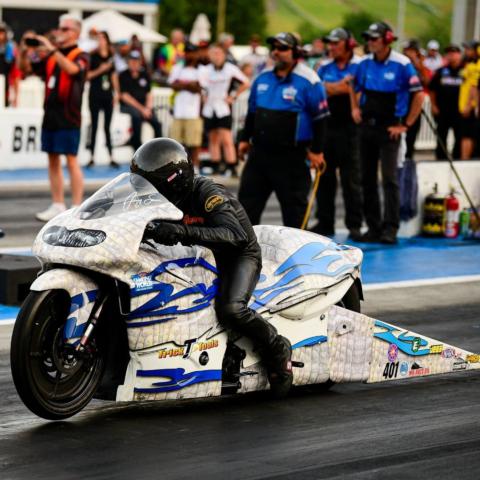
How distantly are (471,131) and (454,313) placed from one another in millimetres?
12101

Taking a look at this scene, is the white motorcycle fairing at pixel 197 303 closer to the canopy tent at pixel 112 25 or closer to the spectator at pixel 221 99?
the spectator at pixel 221 99

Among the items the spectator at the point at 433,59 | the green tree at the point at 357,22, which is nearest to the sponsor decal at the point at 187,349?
the spectator at the point at 433,59

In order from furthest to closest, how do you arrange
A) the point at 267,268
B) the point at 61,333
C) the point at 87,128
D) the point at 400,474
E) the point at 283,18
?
1. the point at 283,18
2. the point at 87,128
3. the point at 267,268
4. the point at 61,333
5. the point at 400,474

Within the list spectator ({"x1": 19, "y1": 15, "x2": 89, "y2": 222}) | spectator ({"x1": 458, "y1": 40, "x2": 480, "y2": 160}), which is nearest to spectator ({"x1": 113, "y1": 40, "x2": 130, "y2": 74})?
spectator ({"x1": 458, "y1": 40, "x2": 480, "y2": 160})

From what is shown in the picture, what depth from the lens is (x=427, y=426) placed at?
7082mm


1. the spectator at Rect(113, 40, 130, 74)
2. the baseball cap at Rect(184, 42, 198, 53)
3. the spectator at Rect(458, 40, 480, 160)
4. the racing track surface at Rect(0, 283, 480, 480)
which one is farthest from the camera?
the spectator at Rect(113, 40, 130, 74)

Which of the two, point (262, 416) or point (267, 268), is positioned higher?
point (267, 268)

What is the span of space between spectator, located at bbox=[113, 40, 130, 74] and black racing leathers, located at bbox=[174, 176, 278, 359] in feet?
53.3

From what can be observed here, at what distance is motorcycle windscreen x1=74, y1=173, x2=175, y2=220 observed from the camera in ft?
22.6

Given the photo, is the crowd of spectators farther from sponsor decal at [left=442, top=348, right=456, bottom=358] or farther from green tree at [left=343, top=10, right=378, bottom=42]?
green tree at [left=343, top=10, right=378, bottom=42]

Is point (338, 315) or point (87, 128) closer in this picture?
point (338, 315)

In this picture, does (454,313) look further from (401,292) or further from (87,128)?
(87,128)

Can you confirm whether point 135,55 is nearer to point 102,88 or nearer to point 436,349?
point 102,88

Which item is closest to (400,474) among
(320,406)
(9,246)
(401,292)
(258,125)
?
(320,406)
